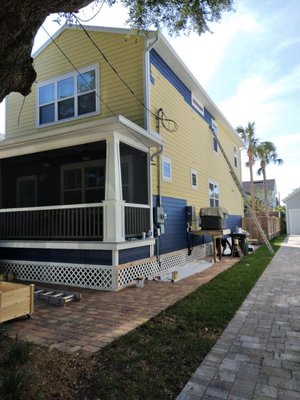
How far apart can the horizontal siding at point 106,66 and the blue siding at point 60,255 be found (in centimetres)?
390

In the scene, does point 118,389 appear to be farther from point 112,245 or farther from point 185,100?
point 185,100

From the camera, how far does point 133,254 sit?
788cm

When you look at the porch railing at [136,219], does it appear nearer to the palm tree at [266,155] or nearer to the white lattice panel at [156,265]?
the white lattice panel at [156,265]

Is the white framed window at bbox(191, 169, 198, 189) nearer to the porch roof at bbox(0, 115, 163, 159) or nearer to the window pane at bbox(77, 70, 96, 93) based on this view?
the porch roof at bbox(0, 115, 163, 159)

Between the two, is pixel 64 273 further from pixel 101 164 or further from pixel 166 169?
pixel 166 169

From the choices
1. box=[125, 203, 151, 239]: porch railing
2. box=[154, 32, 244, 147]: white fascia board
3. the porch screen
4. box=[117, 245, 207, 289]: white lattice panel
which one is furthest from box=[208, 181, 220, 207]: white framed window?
box=[125, 203, 151, 239]: porch railing

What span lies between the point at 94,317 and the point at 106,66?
7.52m

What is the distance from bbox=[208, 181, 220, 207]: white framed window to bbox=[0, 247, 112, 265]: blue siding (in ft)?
27.3

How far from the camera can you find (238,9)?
6.67m

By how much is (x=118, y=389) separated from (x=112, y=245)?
421 cm

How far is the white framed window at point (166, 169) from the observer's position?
972cm

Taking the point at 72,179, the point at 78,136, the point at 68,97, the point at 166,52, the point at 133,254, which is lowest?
the point at 133,254

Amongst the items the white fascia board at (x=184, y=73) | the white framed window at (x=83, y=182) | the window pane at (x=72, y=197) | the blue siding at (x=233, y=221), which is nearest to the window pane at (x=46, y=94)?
the white framed window at (x=83, y=182)

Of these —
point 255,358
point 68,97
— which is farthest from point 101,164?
point 255,358
